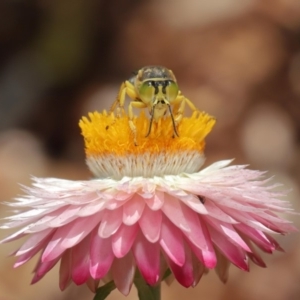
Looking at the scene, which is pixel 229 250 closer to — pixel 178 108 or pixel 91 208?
pixel 91 208

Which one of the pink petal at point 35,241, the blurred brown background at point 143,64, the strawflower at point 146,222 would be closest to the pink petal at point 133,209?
the strawflower at point 146,222

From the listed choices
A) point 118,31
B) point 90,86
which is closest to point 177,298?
point 90,86

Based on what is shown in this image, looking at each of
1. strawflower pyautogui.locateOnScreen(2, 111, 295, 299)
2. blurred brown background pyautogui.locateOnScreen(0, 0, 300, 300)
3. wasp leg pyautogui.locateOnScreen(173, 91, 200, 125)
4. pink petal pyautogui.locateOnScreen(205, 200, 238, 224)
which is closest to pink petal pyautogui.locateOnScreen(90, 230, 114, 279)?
strawflower pyautogui.locateOnScreen(2, 111, 295, 299)

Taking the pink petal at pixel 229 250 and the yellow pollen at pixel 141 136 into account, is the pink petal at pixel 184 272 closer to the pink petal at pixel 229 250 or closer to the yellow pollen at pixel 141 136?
the pink petal at pixel 229 250

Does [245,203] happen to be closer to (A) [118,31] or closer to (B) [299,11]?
(B) [299,11]

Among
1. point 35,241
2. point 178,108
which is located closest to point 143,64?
point 178,108

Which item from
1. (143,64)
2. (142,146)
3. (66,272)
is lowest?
(66,272)

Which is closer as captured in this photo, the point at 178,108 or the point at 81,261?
the point at 81,261
